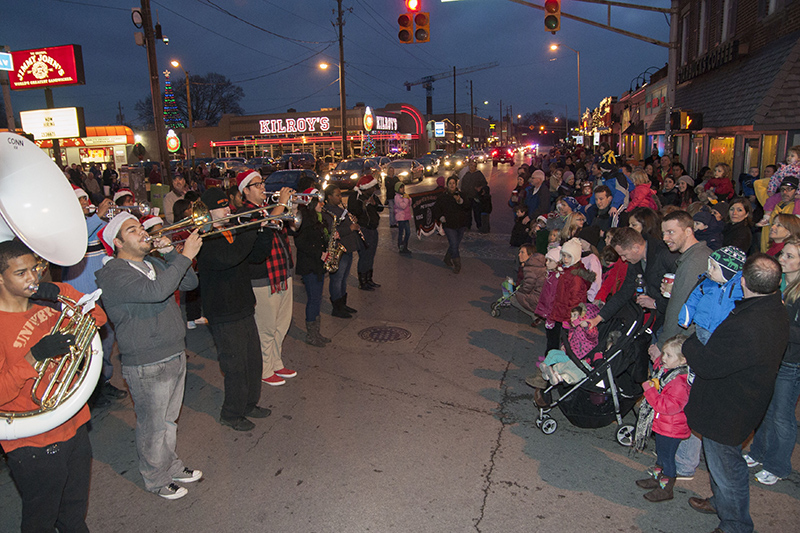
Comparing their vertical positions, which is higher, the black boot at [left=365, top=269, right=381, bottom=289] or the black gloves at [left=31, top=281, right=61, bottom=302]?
the black gloves at [left=31, top=281, right=61, bottom=302]

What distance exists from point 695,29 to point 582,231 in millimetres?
16496

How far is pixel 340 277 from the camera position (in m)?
7.75

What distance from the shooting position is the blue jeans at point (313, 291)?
21.8 ft

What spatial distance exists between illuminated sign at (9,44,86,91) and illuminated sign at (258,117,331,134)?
36.9 metres

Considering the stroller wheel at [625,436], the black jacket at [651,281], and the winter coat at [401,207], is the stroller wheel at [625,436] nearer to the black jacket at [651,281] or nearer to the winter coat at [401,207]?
the black jacket at [651,281]

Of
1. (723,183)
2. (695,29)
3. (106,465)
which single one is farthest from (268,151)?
(106,465)

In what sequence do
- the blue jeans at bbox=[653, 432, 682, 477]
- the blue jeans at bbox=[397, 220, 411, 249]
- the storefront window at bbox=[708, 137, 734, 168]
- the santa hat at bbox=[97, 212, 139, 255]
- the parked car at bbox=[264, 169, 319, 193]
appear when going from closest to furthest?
1. the santa hat at bbox=[97, 212, 139, 255]
2. the blue jeans at bbox=[653, 432, 682, 477]
3. the blue jeans at bbox=[397, 220, 411, 249]
4. the storefront window at bbox=[708, 137, 734, 168]
5. the parked car at bbox=[264, 169, 319, 193]

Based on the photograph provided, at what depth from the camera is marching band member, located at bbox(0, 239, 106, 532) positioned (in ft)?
9.02

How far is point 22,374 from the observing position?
9.06 ft

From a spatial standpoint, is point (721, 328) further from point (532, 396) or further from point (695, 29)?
point (695, 29)

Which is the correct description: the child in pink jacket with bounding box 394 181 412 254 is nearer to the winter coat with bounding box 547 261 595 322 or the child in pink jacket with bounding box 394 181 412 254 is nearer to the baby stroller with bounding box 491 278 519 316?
the baby stroller with bounding box 491 278 519 316

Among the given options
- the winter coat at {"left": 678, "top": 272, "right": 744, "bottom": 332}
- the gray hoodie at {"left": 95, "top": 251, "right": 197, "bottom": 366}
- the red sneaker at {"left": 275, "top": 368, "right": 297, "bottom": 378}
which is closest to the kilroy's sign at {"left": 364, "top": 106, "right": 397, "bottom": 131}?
the red sneaker at {"left": 275, "top": 368, "right": 297, "bottom": 378}

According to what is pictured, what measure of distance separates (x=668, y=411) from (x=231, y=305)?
3.47m

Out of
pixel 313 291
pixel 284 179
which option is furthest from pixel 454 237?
pixel 284 179
